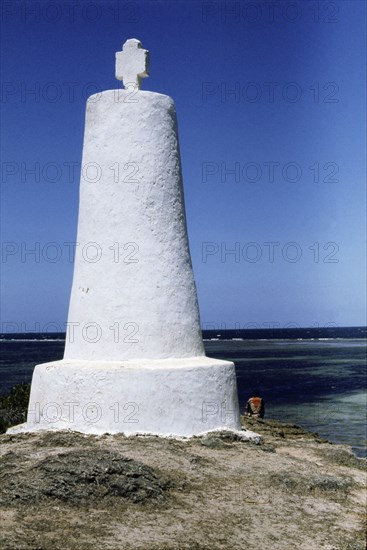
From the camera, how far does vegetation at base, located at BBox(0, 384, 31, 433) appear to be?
611 inches

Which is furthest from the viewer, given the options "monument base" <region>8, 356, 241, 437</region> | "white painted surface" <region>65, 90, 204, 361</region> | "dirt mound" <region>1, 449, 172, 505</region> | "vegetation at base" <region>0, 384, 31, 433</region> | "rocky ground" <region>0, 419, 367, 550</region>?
"vegetation at base" <region>0, 384, 31, 433</region>

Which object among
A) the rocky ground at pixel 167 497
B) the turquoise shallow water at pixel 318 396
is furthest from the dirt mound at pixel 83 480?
the turquoise shallow water at pixel 318 396

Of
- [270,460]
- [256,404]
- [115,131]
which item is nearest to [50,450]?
[270,460]

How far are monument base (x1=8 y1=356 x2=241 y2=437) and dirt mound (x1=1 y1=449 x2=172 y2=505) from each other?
5.34ft

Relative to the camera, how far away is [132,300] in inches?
396

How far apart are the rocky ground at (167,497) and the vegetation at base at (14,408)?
6.36 m

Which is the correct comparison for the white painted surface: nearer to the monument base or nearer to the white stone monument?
the white stone monument

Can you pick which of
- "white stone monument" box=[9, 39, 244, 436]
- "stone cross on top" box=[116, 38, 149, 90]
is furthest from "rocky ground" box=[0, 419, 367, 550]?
"stone cross on top" box=[116, 38, 149, 90]

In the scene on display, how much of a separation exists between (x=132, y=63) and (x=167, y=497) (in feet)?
21.2

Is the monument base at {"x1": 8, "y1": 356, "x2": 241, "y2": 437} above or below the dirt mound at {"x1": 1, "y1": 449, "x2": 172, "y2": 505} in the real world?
above

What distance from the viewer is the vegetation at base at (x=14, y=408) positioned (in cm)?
1552

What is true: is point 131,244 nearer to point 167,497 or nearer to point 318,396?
point 167,497

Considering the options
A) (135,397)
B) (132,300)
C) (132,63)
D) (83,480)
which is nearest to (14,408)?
(132,300)

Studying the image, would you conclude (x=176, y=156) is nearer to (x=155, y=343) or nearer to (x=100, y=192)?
(x=100, y=192)
